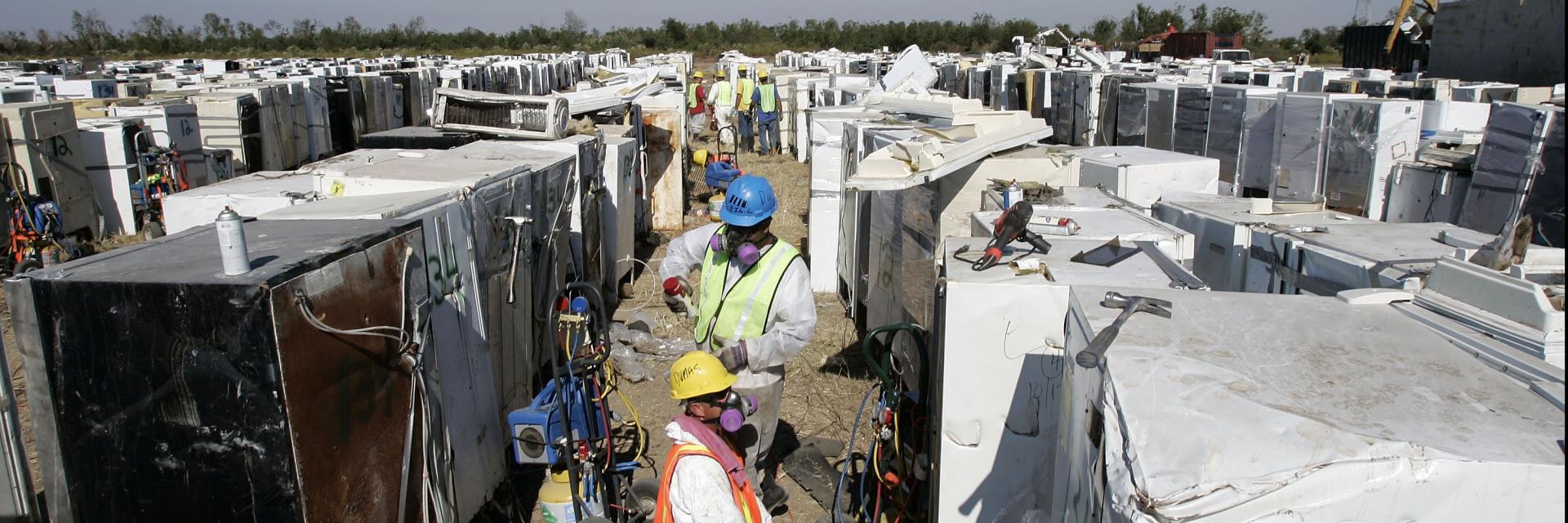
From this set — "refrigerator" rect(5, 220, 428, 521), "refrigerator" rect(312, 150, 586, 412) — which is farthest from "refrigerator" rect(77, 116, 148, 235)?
"refrigerator" rect(5, 220, 428, 521)

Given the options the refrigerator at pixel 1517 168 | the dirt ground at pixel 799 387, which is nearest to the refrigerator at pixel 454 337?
the dirt ground at pixel 799 387

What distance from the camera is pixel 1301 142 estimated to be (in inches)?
419

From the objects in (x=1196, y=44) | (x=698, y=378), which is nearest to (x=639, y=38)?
(x=1196, y=44)

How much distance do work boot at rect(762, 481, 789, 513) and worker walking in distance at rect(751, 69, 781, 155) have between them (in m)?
16.0

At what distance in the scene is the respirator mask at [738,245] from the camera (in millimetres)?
4211

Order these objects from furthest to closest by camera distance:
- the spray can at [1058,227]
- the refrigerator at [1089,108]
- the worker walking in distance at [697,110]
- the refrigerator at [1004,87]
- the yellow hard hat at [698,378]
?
the worker walking in distance at [697,110] → the refrigerator at [1004,87] → the refrigerator at [1089,108] → the spray can at [1058,227] → the yellow hard hat at [698,378]

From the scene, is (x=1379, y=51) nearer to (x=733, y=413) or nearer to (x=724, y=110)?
(x=724, y=110)

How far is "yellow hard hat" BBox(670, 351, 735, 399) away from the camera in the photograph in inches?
130

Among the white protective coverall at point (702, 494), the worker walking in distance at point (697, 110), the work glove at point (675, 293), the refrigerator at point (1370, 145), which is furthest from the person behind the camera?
the worker walking in distance at point (697, 110)

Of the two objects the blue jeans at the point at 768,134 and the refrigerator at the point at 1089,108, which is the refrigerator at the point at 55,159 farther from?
the refrigerator at the point at 1089,108

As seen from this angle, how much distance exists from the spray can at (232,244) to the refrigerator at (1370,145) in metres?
9.79

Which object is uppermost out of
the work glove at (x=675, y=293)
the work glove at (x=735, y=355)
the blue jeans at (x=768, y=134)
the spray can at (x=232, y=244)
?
the spray can at (x=232, y=244)

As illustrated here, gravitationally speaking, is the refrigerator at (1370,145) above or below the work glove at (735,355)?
above

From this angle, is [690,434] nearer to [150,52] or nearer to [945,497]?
[945,497]
